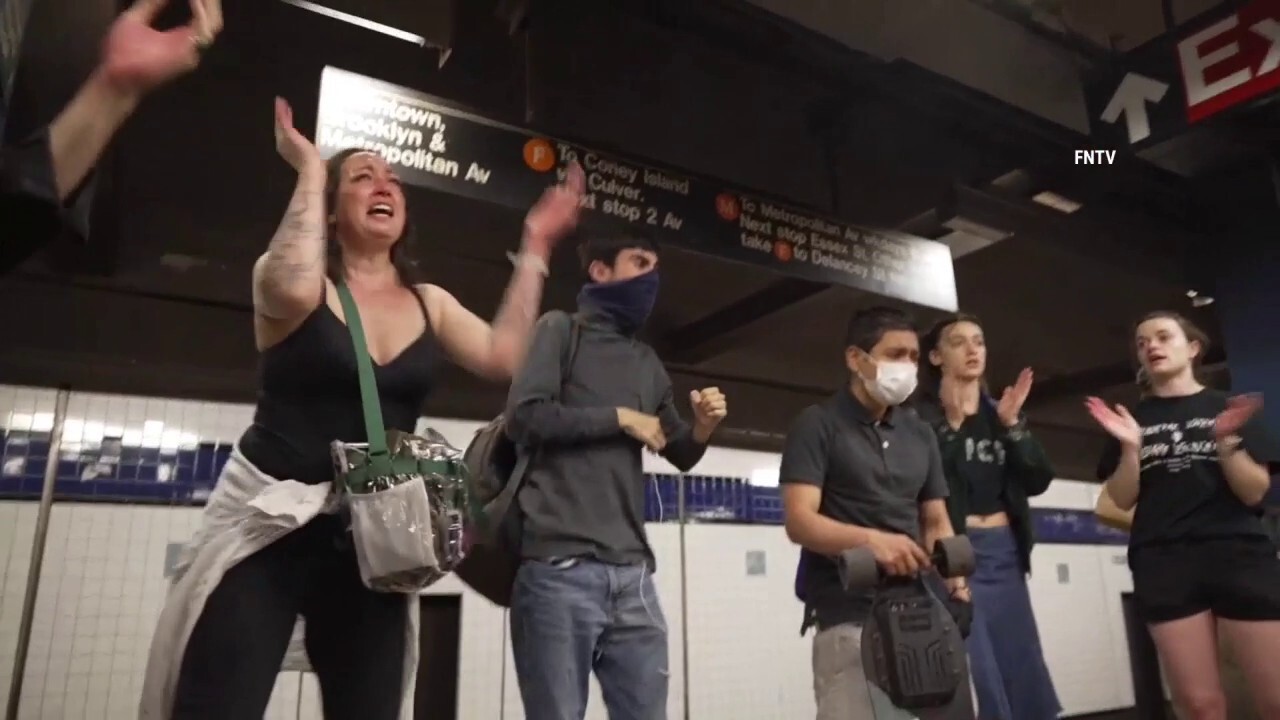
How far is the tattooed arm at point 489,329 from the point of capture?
1593 millimetres

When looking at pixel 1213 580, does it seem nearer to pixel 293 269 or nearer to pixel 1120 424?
pixel 1120 424

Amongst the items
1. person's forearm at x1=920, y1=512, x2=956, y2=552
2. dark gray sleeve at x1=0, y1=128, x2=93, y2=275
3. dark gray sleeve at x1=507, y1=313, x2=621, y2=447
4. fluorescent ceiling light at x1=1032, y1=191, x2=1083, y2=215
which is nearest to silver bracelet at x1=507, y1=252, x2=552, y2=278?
dark gray sleeve at x1=507, y1=313, x2=621, y2=447

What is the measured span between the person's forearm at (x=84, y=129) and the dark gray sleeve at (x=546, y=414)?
0.93 meters

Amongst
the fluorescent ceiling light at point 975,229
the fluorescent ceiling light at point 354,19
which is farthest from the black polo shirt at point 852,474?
the fluorescent ceiling light at point 975,229

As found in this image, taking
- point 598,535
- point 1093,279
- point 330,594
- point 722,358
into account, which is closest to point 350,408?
point 330,594

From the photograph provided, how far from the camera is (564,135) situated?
3.34m

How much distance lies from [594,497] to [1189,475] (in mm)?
1737

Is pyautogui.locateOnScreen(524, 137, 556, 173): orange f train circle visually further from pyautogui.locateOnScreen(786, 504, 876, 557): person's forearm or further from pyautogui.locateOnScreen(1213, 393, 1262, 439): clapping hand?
pyautogui.locateOnScreen(1213, 393, 1262, 439): clapping hand

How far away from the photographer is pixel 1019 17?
14.1ft

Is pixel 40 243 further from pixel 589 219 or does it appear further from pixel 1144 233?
pixel 1144 233

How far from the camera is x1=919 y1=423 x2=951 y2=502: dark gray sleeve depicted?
7.13 ft

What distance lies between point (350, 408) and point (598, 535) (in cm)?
65

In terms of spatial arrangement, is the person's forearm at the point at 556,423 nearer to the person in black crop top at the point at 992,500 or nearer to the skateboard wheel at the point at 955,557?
the skateboard wheel at the point at 955,557

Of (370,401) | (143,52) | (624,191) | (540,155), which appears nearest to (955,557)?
(370,401)
